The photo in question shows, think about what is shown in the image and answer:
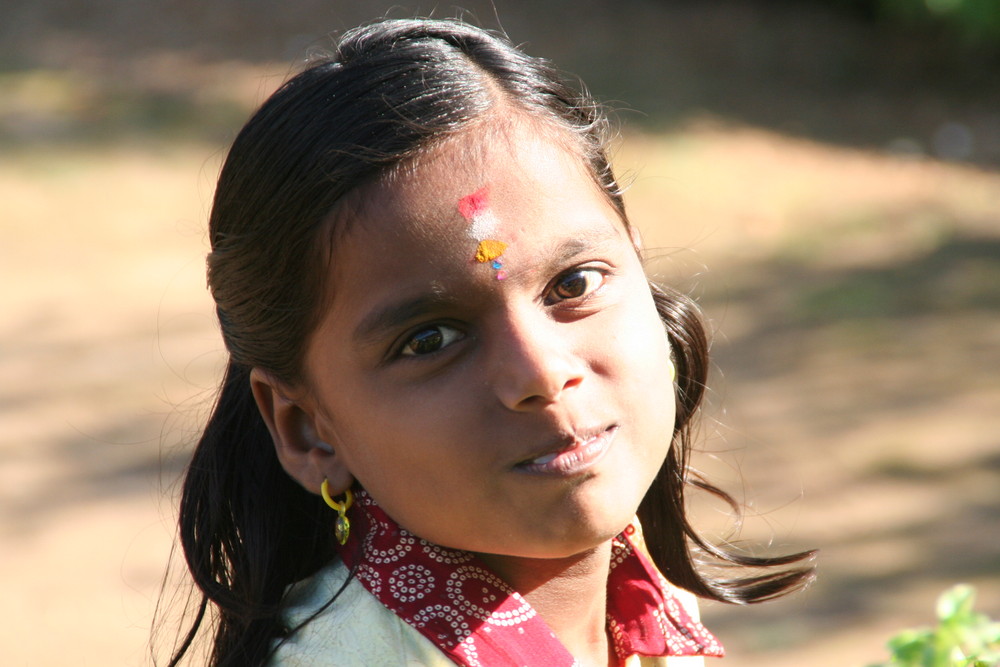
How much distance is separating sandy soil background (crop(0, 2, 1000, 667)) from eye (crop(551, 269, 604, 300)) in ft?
1.90

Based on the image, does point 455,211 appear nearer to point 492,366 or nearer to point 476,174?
point 476,174

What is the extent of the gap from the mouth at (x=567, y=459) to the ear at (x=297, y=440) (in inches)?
13.0

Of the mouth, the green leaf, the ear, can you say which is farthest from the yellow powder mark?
the green leaf

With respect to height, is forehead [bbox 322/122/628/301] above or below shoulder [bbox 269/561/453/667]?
above

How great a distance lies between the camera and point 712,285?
5930 millimetres

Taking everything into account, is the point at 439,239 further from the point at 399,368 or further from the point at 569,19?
the point at 569,19

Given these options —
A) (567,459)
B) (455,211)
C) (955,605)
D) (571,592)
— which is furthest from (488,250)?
(955,605)

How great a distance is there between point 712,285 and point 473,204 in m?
4.49

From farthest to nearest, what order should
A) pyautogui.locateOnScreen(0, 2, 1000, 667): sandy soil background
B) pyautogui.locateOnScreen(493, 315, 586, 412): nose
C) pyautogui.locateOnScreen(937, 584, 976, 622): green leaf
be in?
pyautogui.locateOnScreen(0, 2, 1000, 667): sandy soil background, pyautogui.locateOnScreen(493, 315, 586, 412): nose, pyautogui.locateOnScreen(937, 584, 976, 622): green leaf

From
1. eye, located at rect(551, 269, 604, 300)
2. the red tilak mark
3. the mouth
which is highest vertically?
the red tilak mark

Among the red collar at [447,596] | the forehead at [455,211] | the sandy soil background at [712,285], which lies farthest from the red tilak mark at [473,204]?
the sandy soil background at [712,285]

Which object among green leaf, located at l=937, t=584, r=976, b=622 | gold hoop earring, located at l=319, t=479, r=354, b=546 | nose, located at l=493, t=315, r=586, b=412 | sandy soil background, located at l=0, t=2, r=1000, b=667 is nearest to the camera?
green leaf, located at l=937, t=584, r=976, b=622

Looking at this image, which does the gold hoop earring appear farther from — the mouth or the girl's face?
the mouth

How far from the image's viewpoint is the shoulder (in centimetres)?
159
